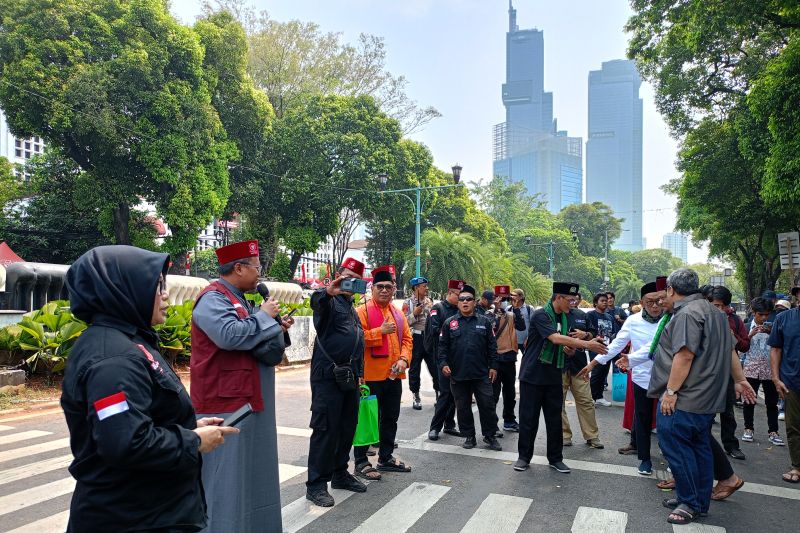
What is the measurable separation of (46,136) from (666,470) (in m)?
25.3

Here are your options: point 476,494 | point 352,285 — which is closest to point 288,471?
point 476,494

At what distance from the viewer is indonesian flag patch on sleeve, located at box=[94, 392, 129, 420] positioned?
2.00m

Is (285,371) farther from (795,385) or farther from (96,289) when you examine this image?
(96,289)

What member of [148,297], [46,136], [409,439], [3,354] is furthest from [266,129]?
[148,297]

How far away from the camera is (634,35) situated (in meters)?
18.8

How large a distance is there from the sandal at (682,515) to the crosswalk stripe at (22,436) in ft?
23.2

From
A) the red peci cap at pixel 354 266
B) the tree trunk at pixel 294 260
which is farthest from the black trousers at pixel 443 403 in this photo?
the tree trunk at pixel 294 260

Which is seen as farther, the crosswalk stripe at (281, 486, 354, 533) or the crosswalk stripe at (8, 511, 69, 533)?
the crosswalk stripe at (281, 486, 354, 533)

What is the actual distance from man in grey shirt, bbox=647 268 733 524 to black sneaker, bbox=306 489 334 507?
2767 millimetres

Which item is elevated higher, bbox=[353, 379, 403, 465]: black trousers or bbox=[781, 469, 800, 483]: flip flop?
bbox=[353, 379, 403, 465]: black trousers

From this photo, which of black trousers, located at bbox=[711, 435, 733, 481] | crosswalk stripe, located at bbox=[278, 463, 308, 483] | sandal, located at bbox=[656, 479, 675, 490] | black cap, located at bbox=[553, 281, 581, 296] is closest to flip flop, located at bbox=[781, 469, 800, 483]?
black trousers, located at bbox=[711, 435, 733, 481]

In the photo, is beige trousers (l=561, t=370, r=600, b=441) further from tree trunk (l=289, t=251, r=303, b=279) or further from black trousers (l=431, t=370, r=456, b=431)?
tree trunk (l=289, t=251, r=303, b=279)

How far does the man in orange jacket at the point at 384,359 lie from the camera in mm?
5984

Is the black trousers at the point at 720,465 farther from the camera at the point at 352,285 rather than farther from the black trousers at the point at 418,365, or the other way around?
the black trousers at the point at 418,365
